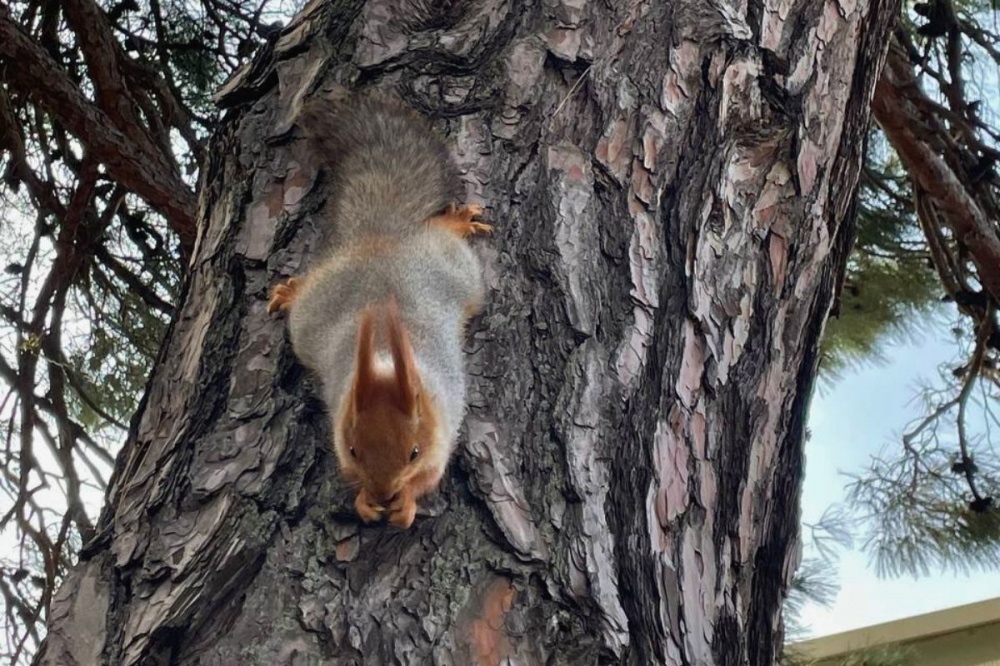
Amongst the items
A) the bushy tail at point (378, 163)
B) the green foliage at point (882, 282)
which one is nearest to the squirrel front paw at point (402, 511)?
the bushy tail at point (378, 163)

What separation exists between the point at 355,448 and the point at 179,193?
1.13 m

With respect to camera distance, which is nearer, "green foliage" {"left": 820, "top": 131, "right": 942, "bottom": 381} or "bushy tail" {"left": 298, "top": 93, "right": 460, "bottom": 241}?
"bushy tail" {"left": 298, "top": 93, "right": 460, "bottom": 241}

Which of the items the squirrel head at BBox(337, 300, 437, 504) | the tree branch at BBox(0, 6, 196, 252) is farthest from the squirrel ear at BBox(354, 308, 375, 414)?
the tree branch at BBox(0, 6, 196, 252)

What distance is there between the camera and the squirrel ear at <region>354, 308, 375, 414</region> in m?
1.42

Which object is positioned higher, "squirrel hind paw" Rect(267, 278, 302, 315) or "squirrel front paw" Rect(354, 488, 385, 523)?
"squirrel hind paw" Rect(267, 278, 302, 315)

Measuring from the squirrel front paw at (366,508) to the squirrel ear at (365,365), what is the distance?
19cm

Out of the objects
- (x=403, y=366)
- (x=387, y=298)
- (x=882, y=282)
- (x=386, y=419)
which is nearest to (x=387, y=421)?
(x=386, y=419)

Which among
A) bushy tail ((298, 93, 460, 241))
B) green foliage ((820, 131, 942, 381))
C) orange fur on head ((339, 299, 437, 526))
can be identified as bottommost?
orange fur on head ((339, 299, 437, 526))

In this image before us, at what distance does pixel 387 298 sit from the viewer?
174cm

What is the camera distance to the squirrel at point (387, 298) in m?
1.47

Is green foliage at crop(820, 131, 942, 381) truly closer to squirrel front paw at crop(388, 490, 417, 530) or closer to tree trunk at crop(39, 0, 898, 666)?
tree trunk at crop(39, 0, 898, 666)

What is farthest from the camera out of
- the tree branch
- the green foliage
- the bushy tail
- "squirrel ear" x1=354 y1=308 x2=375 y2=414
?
the green foliage

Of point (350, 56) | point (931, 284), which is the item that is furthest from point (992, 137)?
point (350, 56)

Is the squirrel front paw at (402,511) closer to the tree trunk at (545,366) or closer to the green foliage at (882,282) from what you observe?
the tree trunk at (545,366)
